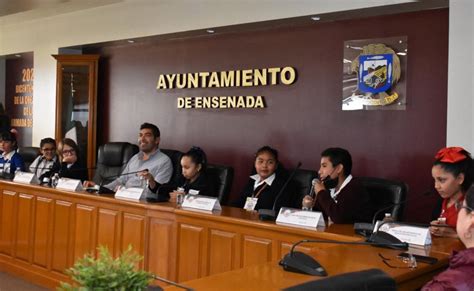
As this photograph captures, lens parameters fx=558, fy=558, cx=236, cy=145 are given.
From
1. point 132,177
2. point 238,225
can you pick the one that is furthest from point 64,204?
point 238,225

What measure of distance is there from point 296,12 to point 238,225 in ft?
7.58

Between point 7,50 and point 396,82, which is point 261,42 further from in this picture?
point 7,50

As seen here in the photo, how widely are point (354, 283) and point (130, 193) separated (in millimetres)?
2852

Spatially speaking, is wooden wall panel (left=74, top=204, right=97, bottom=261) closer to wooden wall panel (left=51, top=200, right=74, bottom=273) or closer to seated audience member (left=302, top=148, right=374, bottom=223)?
wooden wall panel (left=51, top=200, right=74, bottom=273)

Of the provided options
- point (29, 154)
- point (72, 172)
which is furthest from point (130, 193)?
point (29, 154)

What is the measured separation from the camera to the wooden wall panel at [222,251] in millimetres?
3076

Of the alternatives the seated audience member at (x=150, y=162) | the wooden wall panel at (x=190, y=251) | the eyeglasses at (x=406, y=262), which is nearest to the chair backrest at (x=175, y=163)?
the seated audience member at (x=150, y=162)

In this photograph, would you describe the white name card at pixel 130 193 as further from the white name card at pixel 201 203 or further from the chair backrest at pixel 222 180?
the chair backrest at pixel 222 180

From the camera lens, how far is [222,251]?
123 inches

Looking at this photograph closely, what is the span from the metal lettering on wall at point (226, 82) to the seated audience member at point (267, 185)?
121 cm

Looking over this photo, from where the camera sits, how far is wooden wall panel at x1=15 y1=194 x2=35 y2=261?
454 centimetres

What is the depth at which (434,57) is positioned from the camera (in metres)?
4.26

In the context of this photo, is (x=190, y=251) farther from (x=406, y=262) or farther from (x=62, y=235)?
(x=406, y=262)

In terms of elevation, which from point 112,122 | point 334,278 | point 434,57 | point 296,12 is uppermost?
point 296,12
